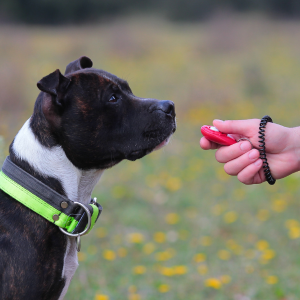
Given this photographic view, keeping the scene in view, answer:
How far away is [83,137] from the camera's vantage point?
222 cm

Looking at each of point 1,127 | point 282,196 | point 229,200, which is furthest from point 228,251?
point 1,127

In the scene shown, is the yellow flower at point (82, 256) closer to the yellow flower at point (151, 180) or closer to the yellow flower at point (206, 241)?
the yellow flower at point (206, 241)

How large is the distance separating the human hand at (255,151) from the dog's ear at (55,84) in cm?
91

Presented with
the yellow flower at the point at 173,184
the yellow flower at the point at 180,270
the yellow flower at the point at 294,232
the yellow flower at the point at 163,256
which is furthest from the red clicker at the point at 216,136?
the yellow flower at the point at 173,184

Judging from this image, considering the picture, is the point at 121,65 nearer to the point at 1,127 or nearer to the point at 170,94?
the point at 170,94

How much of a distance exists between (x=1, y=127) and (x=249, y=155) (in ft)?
16.4

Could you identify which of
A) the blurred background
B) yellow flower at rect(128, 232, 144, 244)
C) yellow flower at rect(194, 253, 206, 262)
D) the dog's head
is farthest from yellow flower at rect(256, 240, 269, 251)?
the dog's head

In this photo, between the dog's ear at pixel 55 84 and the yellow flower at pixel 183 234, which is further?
the yellow flower at pixel 183 234

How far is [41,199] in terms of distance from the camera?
6.55 ft

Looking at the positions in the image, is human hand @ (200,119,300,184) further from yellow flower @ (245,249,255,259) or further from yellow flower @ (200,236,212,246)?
yellow flower @ (200,236,212,246)

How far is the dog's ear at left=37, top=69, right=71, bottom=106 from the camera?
2.02 metres

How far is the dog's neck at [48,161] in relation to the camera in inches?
82.8

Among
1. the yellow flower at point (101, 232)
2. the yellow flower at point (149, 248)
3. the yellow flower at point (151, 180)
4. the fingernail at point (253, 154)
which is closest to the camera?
the fingernail at point (253, 154)

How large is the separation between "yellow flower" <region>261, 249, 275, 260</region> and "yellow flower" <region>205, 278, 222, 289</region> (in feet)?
2.14
